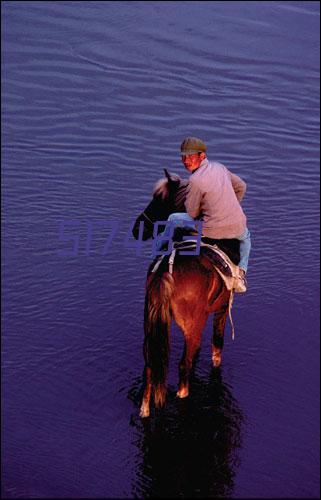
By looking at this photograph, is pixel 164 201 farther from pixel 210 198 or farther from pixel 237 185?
pixel 237 185

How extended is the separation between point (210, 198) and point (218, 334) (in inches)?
63.6

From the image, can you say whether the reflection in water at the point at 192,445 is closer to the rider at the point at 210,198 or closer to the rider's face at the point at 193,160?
the rider at the point at 210,198

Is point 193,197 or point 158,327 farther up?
point 193,197

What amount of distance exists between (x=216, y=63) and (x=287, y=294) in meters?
8.42

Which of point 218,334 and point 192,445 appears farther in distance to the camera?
point 218,334

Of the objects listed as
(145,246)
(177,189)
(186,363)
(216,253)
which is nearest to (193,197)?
(177,189)

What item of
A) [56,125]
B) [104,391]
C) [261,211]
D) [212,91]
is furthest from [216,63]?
[104,391]

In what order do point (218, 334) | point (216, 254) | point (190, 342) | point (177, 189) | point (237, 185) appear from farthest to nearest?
point (218, 334), point (237, 185), point (216, 254), point (177, 189), point (190, 342)

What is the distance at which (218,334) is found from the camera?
8.09 m

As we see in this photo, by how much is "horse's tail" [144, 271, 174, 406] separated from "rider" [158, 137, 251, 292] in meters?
0.77

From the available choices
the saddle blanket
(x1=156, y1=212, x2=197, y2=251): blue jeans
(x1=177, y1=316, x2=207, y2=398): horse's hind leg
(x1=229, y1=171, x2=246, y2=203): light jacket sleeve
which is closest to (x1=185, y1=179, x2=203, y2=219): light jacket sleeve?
(x1=156, y1=212, x2=197, y2=251): blue jeans

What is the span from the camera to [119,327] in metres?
8.87

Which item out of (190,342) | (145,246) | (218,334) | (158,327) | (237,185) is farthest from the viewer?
(145,246)

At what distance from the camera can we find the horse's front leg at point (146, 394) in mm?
7062
